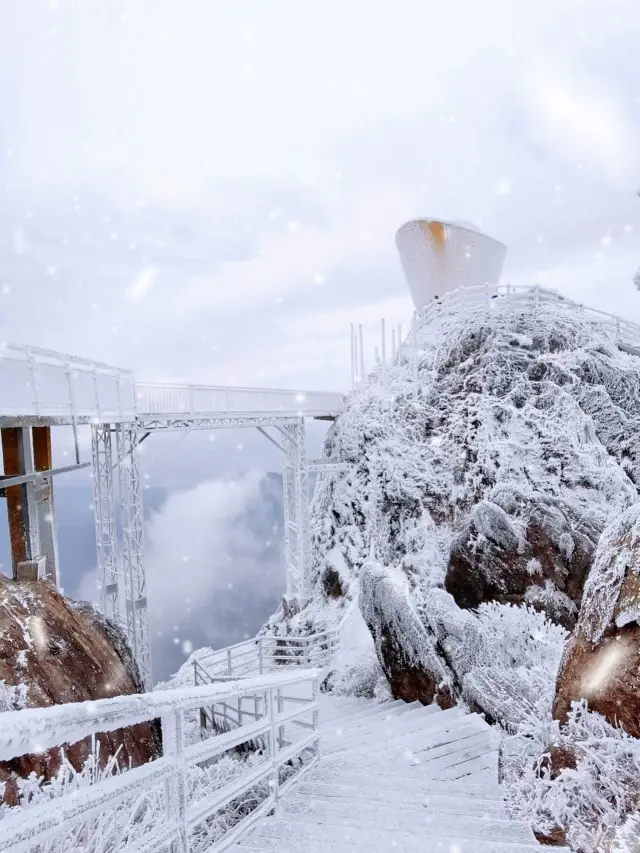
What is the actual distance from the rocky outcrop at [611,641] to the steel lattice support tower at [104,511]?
986 centimetres

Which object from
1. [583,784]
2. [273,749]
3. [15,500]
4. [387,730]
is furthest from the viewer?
[15,500]

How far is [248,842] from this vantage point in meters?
3.27

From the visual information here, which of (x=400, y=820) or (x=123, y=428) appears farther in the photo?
(x=123, y=428)

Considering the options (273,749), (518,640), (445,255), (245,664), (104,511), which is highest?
(445,255)

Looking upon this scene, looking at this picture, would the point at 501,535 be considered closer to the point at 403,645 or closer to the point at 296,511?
the point at 403,645

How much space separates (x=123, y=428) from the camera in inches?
467

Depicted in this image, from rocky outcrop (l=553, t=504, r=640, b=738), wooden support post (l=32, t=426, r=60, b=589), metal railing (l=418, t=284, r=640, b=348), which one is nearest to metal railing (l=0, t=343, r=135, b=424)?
wooden support post (l=32, t=426, r=60, b=589)

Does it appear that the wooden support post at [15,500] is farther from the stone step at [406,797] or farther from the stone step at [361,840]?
the stone step at [361,840]

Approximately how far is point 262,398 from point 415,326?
22.0 feet

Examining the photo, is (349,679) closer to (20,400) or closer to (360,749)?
(360,749)

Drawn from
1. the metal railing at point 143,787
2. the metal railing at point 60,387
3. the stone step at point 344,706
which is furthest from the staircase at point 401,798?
the metal railing at point 60,387

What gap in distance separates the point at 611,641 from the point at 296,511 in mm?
14643

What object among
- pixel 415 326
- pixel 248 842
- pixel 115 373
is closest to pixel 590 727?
pixel 248 842

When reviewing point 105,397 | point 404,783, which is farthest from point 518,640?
point 105,397
